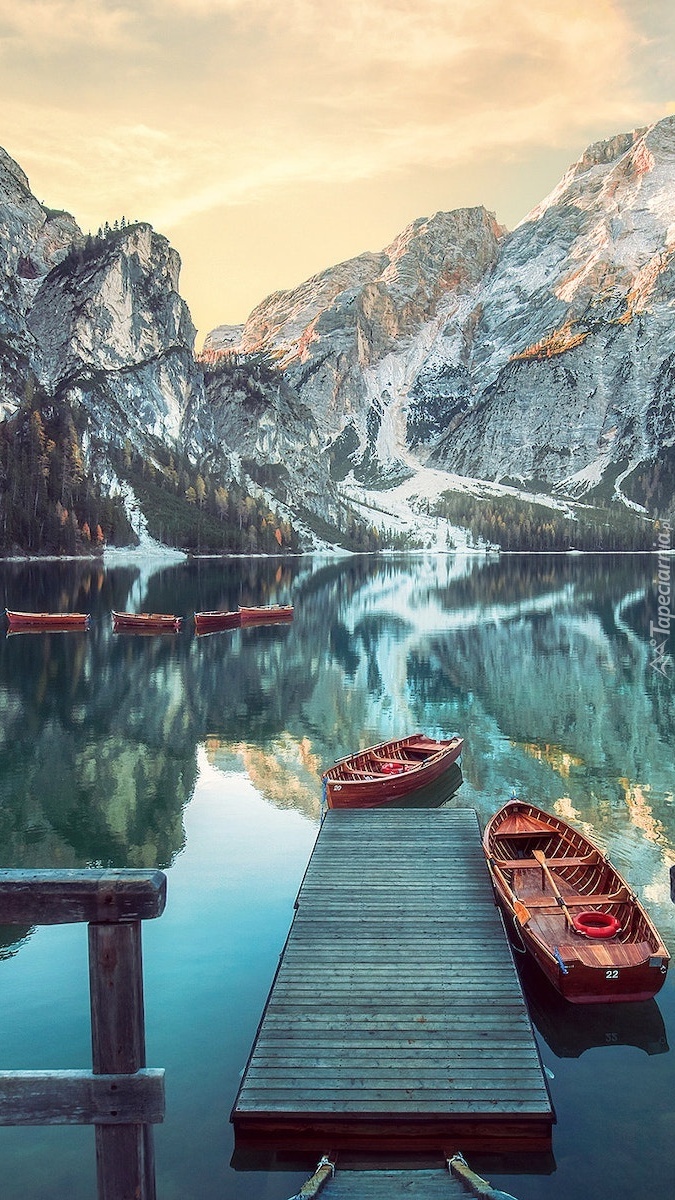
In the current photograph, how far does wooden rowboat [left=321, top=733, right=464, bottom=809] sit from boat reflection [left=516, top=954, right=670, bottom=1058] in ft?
44.8

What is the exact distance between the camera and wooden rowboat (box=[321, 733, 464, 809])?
33.2 meters

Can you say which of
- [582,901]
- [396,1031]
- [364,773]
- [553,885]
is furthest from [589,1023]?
[364,773]

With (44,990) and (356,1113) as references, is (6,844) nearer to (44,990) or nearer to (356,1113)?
(44,990)

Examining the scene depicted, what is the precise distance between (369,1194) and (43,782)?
99.8 ft

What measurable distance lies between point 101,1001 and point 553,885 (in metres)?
17.7

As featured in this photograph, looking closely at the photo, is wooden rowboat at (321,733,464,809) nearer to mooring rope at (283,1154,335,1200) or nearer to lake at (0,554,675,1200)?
lake at (0,554,675,1200)

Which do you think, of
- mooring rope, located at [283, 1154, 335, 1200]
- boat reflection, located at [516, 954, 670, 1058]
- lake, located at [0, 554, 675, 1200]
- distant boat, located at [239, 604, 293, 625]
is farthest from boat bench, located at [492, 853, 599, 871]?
distant boat, located at [239, 604, 293, 625]

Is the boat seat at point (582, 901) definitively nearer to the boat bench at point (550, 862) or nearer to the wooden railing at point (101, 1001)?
the boat bench at point (550, 862)

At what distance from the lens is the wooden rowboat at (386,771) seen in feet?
109

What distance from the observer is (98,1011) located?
7410mm

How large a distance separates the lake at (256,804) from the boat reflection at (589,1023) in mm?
64

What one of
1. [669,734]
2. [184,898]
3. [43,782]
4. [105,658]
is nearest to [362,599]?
[105,658]

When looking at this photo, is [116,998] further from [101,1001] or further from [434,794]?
[434,794]

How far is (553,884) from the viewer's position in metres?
22.8
